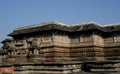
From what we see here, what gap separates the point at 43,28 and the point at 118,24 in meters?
8.01

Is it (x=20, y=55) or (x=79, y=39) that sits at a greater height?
(x=79, y=39)

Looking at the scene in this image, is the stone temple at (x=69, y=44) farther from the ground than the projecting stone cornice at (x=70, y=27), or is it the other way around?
the projecting stone cornice at (x=70, y=27)

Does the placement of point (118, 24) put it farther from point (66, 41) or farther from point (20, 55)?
point (20, 55)

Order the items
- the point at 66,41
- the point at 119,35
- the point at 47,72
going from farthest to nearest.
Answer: the point at 66,41 → the point at 119,35 → the point at 47,72

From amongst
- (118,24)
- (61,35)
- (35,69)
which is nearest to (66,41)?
(61,35)

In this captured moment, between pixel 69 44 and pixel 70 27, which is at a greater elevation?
pixel 70 27

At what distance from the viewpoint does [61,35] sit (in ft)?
71.2

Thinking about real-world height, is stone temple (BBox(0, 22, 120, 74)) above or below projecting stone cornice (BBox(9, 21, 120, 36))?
below

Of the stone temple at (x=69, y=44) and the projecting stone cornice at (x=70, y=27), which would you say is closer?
the stone temple at (x=69, y=44)

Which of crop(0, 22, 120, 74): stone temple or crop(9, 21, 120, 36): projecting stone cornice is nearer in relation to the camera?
crop(0, 22, 120, 74): stone temple

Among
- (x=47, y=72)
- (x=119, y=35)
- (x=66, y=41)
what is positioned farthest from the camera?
(x=66, y=41)

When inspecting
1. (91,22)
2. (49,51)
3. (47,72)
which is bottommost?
(47,72)

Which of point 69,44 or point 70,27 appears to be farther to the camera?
point 70,27

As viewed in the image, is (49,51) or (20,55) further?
(20,55)
